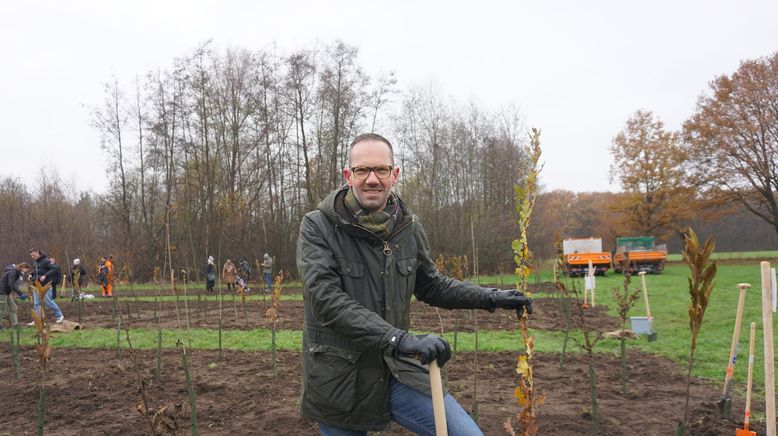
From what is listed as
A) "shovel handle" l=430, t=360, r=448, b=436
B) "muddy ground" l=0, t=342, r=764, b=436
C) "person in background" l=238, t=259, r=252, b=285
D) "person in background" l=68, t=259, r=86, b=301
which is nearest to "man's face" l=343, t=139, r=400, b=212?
"shovel handle" l=430, t=360, r=448, b=436

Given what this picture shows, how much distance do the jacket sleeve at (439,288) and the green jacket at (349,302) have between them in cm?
16

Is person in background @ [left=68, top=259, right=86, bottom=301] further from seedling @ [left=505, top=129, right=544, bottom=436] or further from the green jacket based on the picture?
seedling @ [left=505, top=129, right=544, bottom=436]

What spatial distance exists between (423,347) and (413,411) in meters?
0.55

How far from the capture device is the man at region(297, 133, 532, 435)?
2090 millimetres

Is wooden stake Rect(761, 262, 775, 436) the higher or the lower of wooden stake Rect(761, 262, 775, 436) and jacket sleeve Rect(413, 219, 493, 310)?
the lower

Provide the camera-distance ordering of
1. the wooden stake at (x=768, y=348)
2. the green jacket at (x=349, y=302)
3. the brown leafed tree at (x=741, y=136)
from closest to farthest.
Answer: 1. the green jacket at (x=349, y=302)
2. the wooden stake at (x=768, y=348)
3. the brown leafed tree at (x=741, y=136)

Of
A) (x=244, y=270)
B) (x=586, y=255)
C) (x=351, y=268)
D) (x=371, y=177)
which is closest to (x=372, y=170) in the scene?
(x=371, y=177)

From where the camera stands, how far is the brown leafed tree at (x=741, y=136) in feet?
98.0

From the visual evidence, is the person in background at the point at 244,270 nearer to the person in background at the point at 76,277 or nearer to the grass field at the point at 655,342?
the person in background at the point at 76,277

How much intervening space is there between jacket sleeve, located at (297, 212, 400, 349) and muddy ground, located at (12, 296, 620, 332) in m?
7.68

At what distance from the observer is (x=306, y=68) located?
92.8ft

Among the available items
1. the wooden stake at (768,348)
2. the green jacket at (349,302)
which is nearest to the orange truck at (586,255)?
the wooden stake at (768,348)

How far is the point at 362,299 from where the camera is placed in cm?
216

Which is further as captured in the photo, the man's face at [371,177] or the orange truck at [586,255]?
the orange truck at [586,255]
